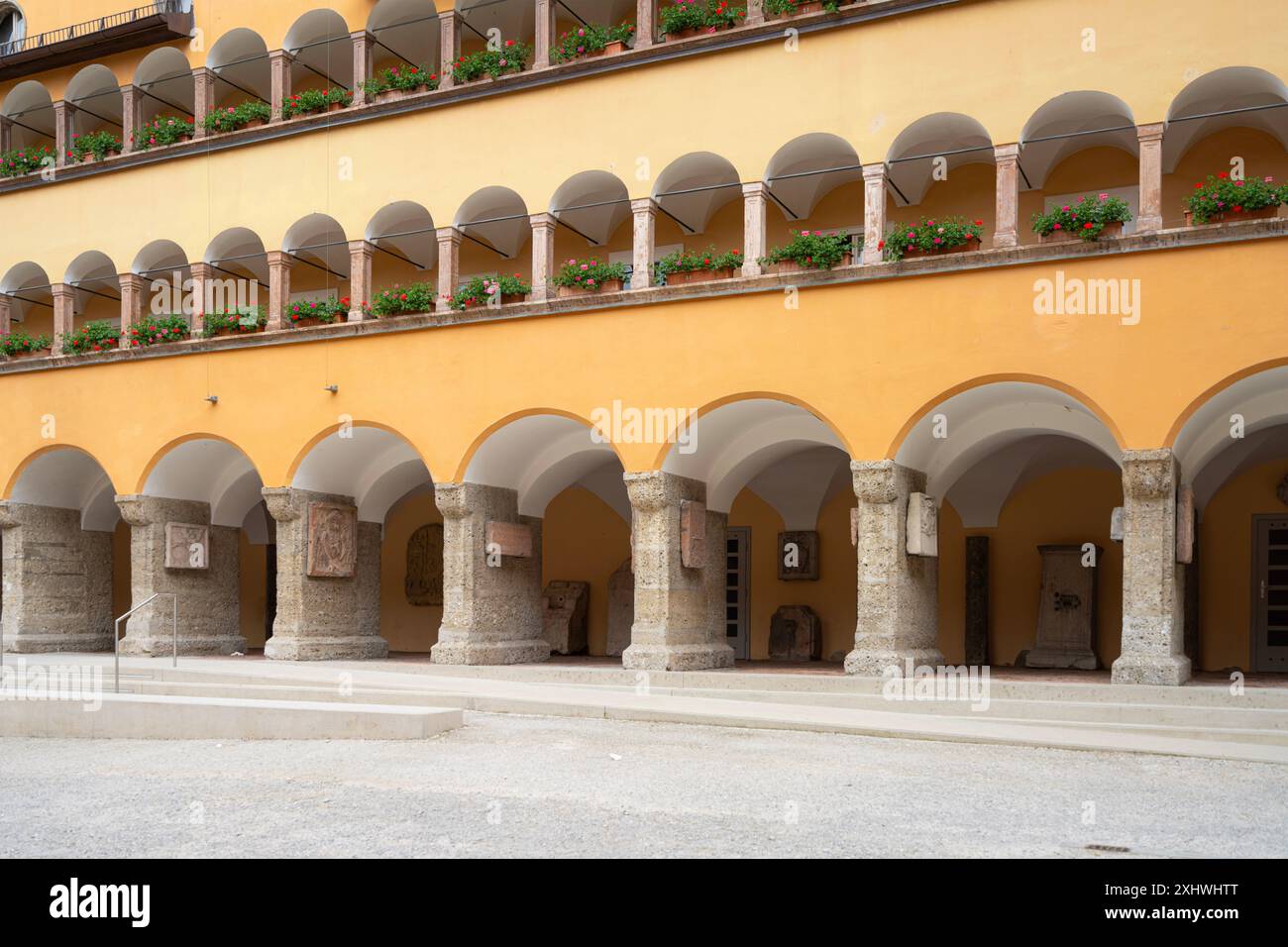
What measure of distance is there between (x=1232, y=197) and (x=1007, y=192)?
259 cm

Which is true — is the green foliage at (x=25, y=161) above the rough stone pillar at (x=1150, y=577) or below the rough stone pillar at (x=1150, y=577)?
above

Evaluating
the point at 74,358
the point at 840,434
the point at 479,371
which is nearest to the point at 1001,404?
the point at 840,434

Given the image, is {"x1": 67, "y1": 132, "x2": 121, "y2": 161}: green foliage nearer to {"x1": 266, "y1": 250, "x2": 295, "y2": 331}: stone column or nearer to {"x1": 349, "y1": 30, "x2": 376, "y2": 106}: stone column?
{"x1": 266, "y1": 250, "x2": 295, "y2": 331}: stone column

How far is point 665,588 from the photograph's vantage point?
17875mm

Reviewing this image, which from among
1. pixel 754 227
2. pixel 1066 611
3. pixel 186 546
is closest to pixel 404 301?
pixel 754 227

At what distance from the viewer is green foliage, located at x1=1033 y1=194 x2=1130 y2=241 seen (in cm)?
1556

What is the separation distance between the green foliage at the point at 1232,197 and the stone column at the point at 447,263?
1046 cm

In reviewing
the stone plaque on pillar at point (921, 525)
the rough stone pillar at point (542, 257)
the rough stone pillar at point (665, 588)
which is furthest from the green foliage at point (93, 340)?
the stone plaque on pillar at point (921, 525)

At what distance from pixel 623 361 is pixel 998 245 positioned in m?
5.30

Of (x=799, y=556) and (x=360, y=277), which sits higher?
(x=360, y=277)

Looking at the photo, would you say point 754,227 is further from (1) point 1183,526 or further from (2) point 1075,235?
(1) point 1183,526

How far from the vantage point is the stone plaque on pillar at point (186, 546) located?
73.0 feet

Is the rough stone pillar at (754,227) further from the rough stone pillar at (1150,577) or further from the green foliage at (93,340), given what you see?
the green foliage at (93,340)

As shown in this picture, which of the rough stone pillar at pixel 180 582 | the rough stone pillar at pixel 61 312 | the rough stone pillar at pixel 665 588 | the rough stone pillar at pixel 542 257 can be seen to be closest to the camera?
the rough stone pillar at pixel 665 588
